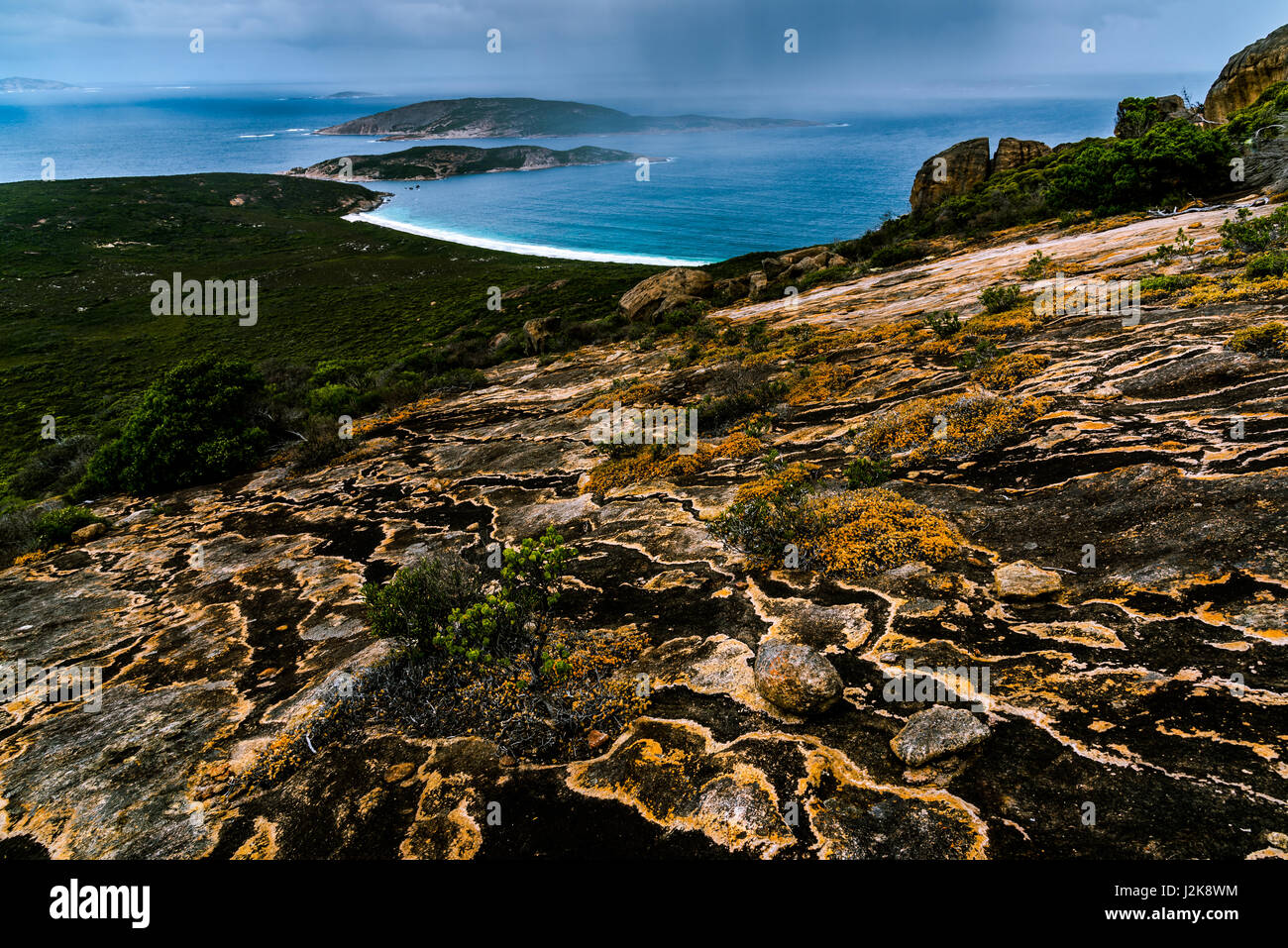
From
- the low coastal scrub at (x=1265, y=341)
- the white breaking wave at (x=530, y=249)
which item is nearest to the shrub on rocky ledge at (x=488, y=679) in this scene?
the low coastal scrub at (x=1265, y=341)

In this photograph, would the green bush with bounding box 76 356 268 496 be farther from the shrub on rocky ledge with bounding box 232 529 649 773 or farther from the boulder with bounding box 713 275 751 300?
the boulder with bounding box 713 275 751 300

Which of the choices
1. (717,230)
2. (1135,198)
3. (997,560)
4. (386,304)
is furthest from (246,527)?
(717,230)

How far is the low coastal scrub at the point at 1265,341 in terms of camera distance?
7184mm

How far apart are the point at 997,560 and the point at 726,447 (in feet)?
17.3

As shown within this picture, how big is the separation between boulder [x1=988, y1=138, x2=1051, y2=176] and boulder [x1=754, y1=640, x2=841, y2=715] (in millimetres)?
51265

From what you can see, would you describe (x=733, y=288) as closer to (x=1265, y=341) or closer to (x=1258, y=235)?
(x=1258, y=235)

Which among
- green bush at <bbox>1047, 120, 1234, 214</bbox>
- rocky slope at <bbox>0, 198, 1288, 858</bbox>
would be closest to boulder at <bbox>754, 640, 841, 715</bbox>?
rocky slope at <bbox>0, 198, 1288, 858</bbox>

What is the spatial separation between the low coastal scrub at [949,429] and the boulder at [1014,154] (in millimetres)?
45444

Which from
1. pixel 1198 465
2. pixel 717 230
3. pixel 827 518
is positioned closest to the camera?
pixel 1198 465

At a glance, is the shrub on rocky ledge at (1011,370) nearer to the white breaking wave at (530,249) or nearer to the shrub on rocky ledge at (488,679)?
the shrub on rocky ledge at (488,679)

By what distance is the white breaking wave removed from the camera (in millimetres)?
99125

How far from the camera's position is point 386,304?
71062 millimetres

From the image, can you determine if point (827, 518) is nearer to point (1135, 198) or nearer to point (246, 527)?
point (246, 527)

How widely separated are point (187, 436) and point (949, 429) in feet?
66.0
